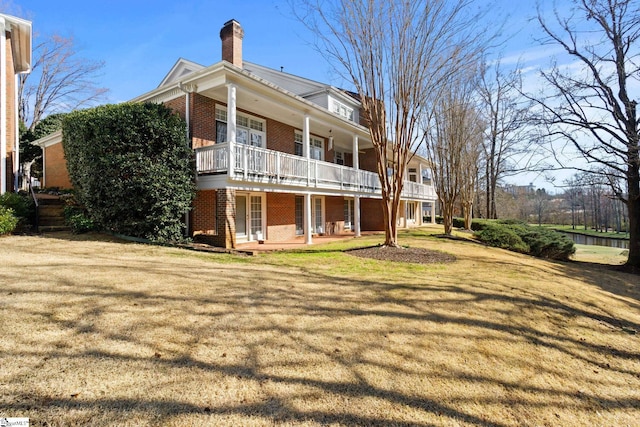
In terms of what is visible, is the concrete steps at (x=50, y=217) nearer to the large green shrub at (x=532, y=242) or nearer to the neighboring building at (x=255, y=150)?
the neighboring building at (x=255, y=150)

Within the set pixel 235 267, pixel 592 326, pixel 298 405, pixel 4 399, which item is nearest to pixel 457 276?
pixel 592 326

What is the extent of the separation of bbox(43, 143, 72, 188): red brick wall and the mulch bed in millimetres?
16262

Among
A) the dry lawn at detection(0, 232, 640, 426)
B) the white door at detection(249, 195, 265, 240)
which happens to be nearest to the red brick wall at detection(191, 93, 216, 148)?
the white door at detection(249, 195, 265, 240)

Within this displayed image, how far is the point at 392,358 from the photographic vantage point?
3277 millimetres

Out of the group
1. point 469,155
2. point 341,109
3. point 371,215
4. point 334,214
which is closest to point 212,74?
point 334,214

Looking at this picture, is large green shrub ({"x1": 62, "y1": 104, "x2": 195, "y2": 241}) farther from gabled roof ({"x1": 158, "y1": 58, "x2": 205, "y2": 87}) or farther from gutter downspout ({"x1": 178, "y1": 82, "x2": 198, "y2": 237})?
gabled roof ({"x1": 158, "y1": 58, "x2": 205, "y2": 87})

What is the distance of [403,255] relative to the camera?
929 centimetres

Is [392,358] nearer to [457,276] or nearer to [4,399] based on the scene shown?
[4,399]

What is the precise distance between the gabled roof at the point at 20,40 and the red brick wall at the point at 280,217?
1162 cm

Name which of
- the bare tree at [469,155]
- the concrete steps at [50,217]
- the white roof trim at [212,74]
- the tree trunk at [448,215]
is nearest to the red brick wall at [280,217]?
the white roof trim at [212,74]

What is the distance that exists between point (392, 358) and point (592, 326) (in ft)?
12.5

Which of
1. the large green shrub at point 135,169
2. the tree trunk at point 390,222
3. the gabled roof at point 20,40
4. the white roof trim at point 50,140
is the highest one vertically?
the gabled roof at point 20,40

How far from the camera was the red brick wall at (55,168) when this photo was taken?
54.2 ft

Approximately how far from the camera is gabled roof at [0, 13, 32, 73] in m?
11.8
